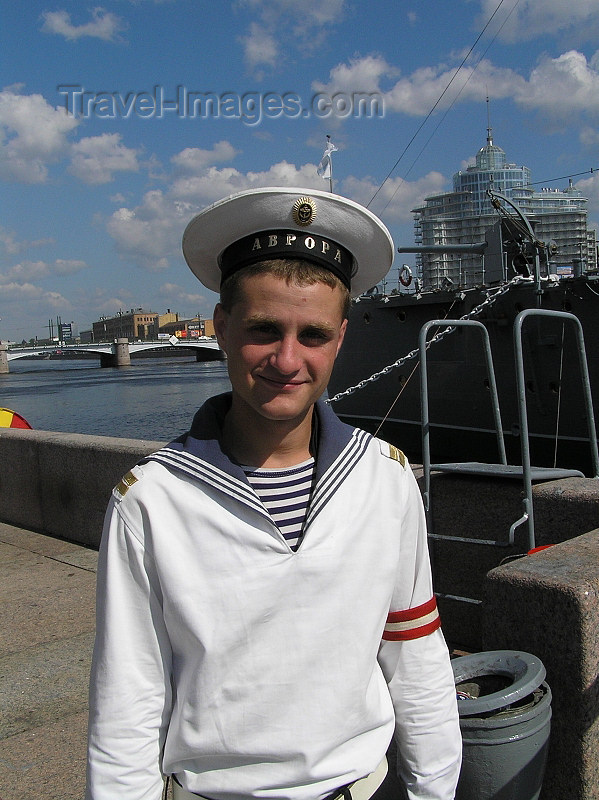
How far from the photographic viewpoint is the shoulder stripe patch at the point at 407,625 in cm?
161

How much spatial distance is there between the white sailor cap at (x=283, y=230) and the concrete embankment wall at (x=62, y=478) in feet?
12.6

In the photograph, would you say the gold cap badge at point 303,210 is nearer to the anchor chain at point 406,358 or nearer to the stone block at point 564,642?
the anchor chain at point 406,358

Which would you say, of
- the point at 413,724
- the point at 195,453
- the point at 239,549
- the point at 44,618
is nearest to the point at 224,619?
the point at 239,549

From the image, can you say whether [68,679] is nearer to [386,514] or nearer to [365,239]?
[386,514]

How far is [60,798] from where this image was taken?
2.54 metres

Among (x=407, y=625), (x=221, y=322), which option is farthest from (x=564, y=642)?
(x=221, y=322)

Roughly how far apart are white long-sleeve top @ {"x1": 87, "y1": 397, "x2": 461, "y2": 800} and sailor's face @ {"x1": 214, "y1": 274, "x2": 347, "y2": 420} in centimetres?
15

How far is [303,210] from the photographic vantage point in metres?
1.48

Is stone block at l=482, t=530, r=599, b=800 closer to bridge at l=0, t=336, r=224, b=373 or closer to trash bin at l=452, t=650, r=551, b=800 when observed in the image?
trash bin at l=452, t=650, r=551, b=800

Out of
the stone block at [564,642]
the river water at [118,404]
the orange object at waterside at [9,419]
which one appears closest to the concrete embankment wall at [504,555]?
the stone block at [564,642]

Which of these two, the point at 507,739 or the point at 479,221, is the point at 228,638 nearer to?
the point at 507,739

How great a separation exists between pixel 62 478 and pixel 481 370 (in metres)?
13.5

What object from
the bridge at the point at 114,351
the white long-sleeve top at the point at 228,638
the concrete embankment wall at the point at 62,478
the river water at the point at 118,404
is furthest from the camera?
the bridge at the point at 114,351

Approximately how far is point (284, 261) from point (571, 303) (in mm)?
16069
